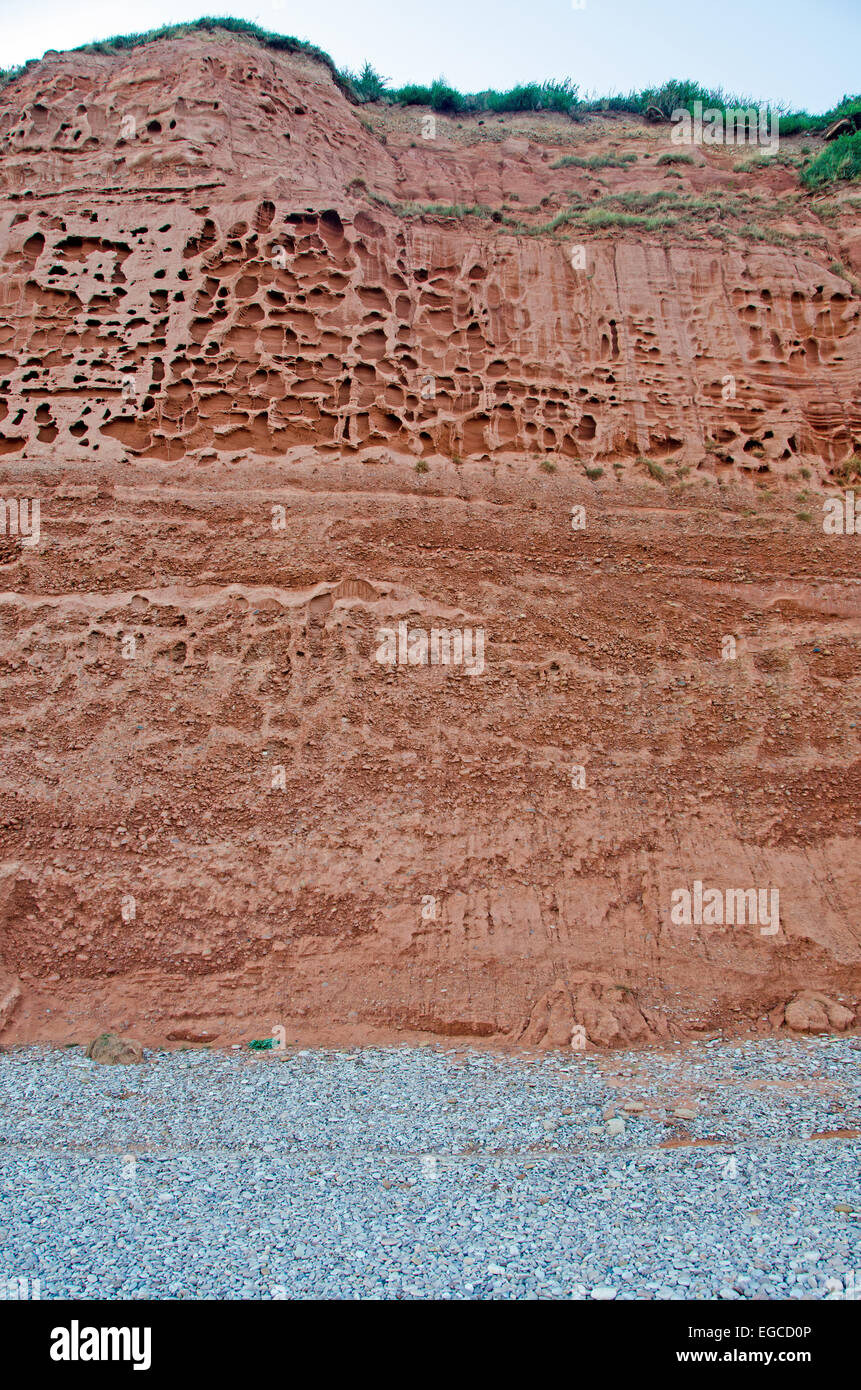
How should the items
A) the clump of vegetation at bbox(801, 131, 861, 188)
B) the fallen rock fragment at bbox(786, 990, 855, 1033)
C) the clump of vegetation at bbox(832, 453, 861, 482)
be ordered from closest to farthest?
the fallen rock fragment at bbox(786, 990, 855, 1033), the clump of vegetation at bbox(832, 453, 861, 482), the clump of vegetation at bbox(801, 131, 861, 188)

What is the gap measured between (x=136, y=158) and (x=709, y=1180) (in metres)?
15.6

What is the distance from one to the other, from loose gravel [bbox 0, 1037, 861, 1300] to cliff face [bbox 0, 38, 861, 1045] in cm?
97

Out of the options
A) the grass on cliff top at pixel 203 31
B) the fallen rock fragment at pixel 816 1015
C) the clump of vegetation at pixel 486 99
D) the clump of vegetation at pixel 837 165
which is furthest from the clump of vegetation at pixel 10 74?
the fallen rock fragment at pixel 816 1015

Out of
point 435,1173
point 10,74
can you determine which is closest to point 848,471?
point 435,1173

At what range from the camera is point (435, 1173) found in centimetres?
563

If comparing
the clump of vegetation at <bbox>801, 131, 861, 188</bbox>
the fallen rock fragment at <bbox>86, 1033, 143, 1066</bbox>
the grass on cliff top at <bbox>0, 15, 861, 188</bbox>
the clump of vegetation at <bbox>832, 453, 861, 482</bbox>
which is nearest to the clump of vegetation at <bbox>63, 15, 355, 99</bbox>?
the grass on cliff top at <bbox>0, 15, 861, 188</bbox>

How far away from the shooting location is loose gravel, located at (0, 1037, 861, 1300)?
4387mm

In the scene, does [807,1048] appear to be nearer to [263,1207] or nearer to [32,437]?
[263,1207]

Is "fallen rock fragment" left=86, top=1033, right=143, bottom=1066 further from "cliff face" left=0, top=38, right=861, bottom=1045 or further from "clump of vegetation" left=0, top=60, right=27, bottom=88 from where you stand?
"clump of vegetation" left=0, top=60, right=27, bottom=88

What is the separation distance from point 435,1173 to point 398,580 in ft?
22.7

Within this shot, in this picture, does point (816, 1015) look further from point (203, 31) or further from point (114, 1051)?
point (203, 31)

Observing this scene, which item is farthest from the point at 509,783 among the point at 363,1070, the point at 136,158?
the point at 136,158

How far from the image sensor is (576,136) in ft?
56.7

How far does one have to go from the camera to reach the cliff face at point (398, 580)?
8.89 meters
